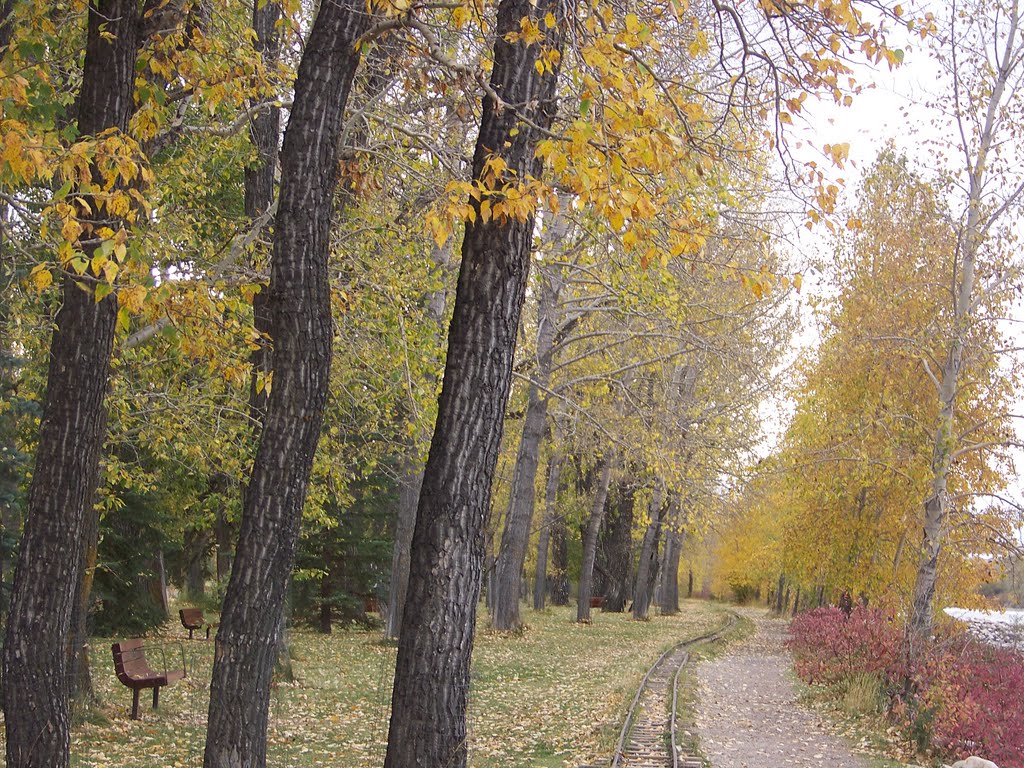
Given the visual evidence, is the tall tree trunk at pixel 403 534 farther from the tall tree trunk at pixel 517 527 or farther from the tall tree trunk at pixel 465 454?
the tall tree trunk at pixel 465 454

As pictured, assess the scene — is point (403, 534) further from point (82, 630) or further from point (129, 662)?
point (82, 630)

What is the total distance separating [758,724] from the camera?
47.2 feet

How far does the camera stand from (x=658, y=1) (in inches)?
261

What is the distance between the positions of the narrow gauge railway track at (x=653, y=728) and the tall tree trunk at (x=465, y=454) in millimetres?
5351

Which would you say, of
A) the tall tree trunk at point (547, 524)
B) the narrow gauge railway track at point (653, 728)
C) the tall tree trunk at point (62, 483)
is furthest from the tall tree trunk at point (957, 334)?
the tall tree trunk at point (547, 524)

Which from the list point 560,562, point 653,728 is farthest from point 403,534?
point 560,562

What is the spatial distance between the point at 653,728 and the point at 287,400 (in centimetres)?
849

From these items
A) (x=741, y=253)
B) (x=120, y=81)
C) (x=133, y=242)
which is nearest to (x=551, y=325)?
(x=741, y=253)

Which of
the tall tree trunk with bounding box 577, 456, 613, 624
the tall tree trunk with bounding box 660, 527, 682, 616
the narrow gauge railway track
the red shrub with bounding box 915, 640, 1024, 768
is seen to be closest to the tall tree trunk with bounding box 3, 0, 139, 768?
the narrow gauge railway track

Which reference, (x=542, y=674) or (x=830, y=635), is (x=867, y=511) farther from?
(x=542, y=674)

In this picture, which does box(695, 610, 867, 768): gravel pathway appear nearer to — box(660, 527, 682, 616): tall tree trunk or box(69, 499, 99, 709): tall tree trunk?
box(69, 499, 99, 709): tall tree trunk

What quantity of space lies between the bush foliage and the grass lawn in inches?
137

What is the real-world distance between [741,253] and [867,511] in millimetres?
9205

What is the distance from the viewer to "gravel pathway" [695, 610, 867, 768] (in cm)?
1195
